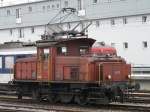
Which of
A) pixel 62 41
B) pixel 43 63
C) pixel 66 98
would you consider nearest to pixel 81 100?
pixel 66 98

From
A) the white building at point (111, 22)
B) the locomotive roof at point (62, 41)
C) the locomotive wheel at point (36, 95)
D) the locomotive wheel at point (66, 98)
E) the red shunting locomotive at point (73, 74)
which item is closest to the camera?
the red shunting locomotive at point (73, 74)

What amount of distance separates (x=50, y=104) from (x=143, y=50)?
33.6m

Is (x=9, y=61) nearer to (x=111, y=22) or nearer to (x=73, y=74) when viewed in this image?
(x=73, y=74)

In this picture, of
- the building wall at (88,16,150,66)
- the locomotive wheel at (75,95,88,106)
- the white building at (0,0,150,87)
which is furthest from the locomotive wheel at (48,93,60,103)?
the building wall at (88,16,150,66)

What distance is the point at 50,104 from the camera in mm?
22344

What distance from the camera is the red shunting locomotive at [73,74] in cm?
2041

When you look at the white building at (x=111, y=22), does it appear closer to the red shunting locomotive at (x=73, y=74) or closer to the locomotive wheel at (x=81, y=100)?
the red shunting locomotive at (x=73, y=74)

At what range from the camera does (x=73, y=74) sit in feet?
70.1

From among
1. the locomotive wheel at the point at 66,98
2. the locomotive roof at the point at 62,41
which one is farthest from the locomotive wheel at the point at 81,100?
the locomotive roof at the point at 62,41

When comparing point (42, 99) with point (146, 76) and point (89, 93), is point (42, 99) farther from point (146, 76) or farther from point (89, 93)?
point (146, 76)

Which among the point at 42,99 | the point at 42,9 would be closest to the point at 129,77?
the point at 42,99

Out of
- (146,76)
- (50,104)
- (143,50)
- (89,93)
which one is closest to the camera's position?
(89,93)

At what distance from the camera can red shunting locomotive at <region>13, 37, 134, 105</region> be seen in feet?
66.9

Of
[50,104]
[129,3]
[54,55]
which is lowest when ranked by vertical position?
[50,104]
